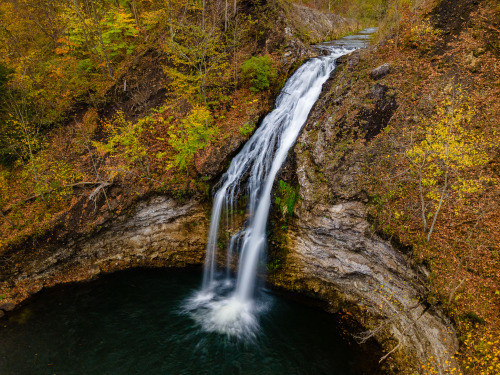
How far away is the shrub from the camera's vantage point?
14.8 metres

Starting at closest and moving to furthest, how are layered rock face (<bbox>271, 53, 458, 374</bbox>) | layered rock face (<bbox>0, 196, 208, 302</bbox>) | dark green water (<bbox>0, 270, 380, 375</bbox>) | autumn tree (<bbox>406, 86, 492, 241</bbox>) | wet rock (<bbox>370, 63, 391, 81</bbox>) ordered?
1. autumn tree (<bbox>406, 86, 492, 241</bbox>)
2. layered rock face (<bbox>271, 53, 458, 374</bbox>)
3. dark green water (<bbox>0, 270, 380, 375</bbox>)
4. wet rock (<bbox>370, 63, 391, 81</bbox>)
5. layered rock face (<bbox>0, 196, 208, 302</bbox>)

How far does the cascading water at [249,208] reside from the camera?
1146 cm

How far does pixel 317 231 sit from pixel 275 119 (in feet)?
23.1

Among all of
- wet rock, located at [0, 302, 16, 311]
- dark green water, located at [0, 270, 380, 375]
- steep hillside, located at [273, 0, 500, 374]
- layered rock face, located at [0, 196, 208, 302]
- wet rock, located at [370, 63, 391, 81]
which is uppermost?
wet rock, located at [370, 63, 391, 81]

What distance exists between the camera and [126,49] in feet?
65.6

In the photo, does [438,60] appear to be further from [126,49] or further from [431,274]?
[126,49]

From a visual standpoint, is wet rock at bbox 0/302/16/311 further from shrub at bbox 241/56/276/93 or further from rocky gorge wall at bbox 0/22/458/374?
shrub at bbox 241/56/276/93

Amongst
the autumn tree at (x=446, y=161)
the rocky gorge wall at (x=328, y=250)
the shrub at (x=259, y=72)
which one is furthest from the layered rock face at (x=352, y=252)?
the shrub at (x=259, y=72)

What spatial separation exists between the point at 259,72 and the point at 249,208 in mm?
8305

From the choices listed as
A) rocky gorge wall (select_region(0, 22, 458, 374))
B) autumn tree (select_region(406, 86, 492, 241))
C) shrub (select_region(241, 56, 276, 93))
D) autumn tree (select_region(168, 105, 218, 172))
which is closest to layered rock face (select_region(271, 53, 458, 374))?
rocky gorge wall (select_region(0, 22, 458, 374))

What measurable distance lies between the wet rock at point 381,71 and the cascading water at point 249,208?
9.33 feet

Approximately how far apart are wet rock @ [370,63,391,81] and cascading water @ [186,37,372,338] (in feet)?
9.33

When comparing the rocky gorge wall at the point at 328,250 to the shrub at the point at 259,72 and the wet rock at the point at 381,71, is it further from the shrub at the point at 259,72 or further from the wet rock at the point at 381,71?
the shrub at the point at 259,72

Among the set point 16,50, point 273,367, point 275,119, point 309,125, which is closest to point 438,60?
point 309,125
